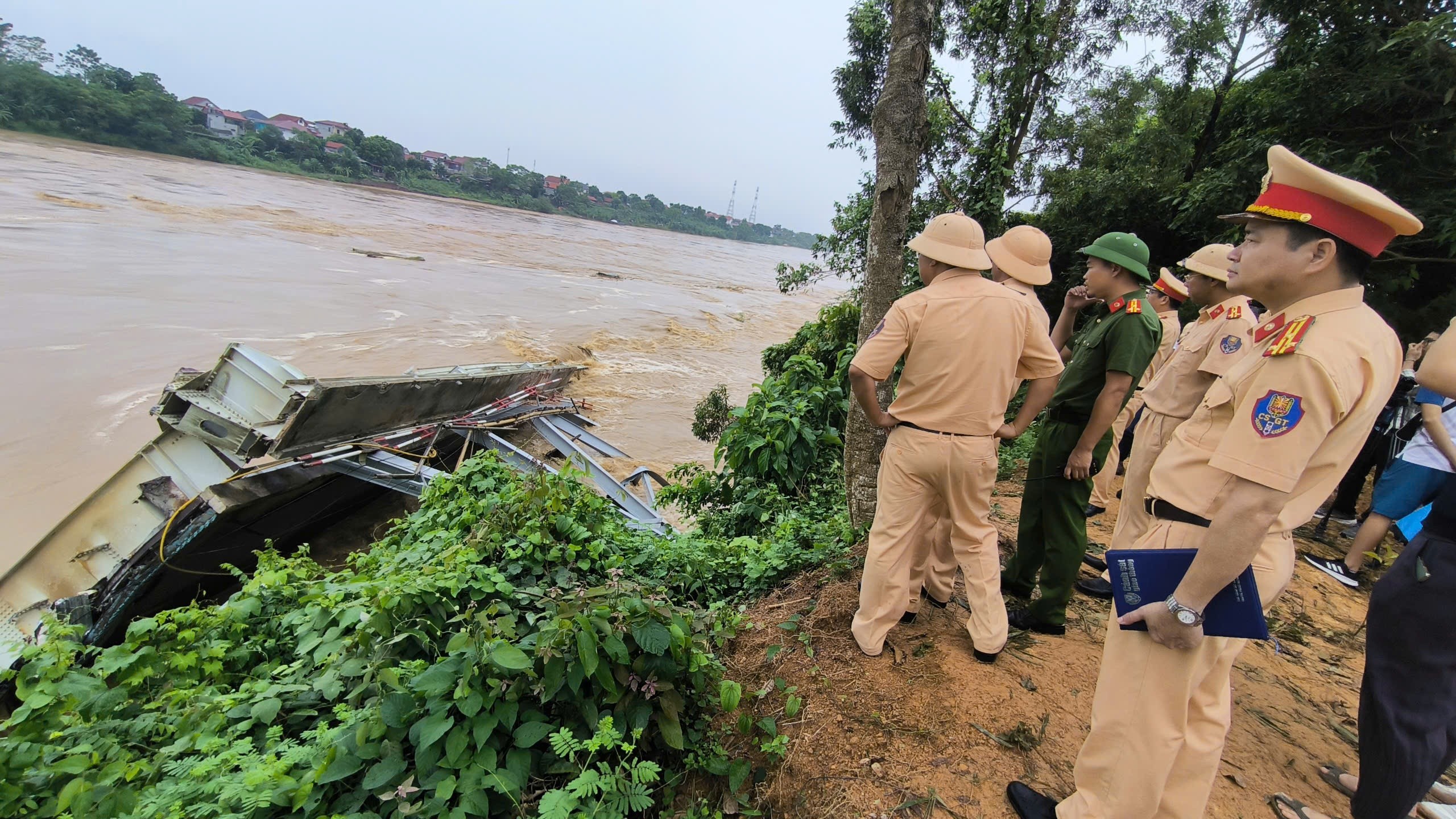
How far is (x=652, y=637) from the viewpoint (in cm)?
196

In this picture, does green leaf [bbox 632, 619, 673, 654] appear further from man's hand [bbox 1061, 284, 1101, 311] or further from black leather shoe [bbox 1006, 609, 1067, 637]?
man's hand [bbox 1061, 284, 1101, 311]

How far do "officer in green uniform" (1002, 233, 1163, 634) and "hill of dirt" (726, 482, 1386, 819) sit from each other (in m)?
0.37

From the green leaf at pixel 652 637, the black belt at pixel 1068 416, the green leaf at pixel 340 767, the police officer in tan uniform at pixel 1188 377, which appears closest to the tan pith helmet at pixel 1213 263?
Answer: the police officer in tan uniform at pixel 1188 377

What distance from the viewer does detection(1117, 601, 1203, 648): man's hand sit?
1.46m

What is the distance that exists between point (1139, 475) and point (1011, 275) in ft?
3.27

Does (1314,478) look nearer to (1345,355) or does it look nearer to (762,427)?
(1345,355)

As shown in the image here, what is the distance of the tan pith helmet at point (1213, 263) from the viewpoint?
2.88 meters

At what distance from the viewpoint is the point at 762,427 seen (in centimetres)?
503

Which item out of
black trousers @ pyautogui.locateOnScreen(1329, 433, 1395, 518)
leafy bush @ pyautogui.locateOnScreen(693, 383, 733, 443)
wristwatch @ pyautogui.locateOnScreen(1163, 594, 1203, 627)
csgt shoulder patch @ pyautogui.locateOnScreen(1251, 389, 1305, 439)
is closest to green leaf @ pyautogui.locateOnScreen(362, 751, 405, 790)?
wristwatch @ pyautogui.locateOnScreen(1163, 594, 1203, 627)

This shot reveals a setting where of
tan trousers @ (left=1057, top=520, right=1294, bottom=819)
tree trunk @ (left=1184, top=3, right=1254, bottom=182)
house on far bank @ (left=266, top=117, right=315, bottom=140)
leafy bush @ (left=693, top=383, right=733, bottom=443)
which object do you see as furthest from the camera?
house on far bank @ (left=266, top=117, right=315, bottom=140)

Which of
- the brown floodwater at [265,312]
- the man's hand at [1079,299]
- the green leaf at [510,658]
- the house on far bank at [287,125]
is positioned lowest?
the brown floodwater at [265,312]

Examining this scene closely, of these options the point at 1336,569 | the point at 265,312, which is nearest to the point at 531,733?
the point at 1336,569

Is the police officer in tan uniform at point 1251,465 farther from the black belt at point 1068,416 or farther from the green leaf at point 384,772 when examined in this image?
the green leaf at point 384,772

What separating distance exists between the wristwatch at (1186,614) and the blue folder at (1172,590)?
3 centimetres
